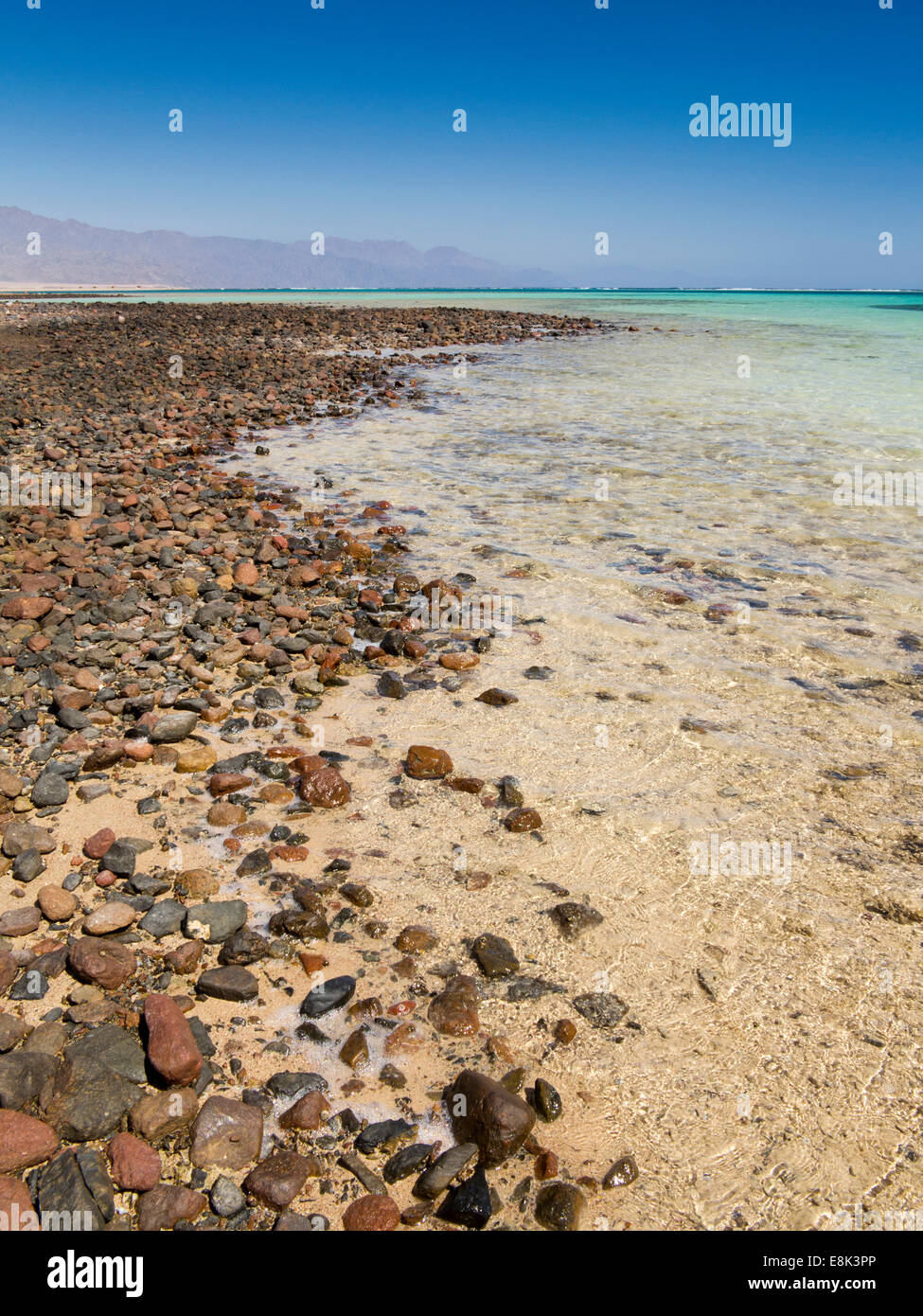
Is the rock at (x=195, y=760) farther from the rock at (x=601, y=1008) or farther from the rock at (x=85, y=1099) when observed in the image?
the rock at (x=601, y=1008)

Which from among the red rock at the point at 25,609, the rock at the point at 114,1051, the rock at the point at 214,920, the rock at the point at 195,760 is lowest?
the rock at the point at 114,1051

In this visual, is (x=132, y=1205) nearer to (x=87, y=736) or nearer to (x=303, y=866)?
(x=303, y=866)

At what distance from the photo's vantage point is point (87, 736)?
5.00m

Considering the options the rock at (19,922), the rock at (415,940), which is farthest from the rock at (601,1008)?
the rock at (19,922)

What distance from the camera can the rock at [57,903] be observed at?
3545mm

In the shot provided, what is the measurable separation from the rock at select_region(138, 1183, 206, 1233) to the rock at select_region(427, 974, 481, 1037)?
102cm

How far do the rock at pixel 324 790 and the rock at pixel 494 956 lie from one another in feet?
4.32

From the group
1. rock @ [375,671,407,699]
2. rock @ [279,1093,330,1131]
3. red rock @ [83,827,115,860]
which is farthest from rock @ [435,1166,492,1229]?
rock @ [375,671,407,699]

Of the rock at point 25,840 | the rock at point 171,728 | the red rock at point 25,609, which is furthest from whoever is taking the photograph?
the red rock at point 25,609

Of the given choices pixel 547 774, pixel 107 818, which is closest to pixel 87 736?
pixel 107 818

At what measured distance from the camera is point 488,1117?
8.63 ft

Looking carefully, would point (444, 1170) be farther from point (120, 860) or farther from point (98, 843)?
point (98, 843)

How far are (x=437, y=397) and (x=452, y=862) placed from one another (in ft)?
58.1

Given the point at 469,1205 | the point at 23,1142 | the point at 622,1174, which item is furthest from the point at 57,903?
the point at 622,1174
